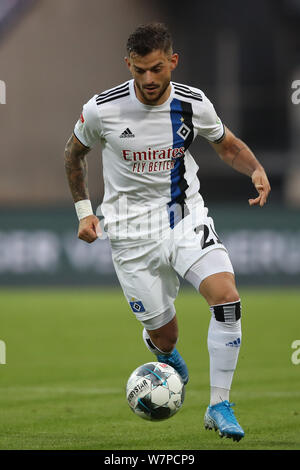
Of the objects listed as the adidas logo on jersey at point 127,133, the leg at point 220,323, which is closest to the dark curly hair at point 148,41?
the adidas logo on jersey at point 127,133

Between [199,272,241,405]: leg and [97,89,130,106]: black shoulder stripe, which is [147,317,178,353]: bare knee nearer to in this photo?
[199,272,241,405]: leg

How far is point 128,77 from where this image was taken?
82.7 ft

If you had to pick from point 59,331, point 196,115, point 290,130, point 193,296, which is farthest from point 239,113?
point 196,115

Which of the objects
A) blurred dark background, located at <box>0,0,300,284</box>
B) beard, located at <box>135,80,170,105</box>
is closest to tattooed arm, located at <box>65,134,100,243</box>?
beard, located at <box>135,80,170,105</box>

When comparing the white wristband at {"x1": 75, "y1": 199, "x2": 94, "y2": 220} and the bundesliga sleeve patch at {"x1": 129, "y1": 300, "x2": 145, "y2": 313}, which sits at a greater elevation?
the white wristband at {"x1": 75, "y1": 199, "x2": 94, "y2": 220}

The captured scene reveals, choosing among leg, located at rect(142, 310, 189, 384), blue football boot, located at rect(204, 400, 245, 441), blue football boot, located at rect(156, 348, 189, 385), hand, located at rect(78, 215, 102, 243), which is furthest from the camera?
blue football boot, located at rect(156, 348, 189, 385)

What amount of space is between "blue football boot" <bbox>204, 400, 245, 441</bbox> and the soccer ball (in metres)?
0.28

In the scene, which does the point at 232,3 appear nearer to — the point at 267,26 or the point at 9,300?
the point at 267,26

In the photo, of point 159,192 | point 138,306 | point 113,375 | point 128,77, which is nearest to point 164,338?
point 138,306

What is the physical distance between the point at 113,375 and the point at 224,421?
3702 mm

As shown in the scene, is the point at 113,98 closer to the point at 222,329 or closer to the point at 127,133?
the point at 127,133

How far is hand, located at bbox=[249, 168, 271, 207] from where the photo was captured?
20.5ft

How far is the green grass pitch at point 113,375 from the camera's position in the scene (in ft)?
20.8

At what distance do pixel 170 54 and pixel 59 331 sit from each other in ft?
25.1
